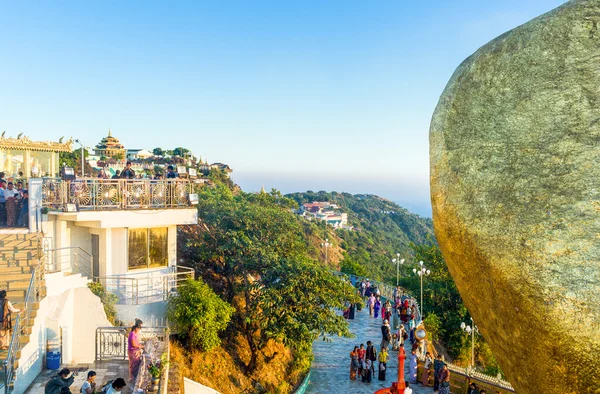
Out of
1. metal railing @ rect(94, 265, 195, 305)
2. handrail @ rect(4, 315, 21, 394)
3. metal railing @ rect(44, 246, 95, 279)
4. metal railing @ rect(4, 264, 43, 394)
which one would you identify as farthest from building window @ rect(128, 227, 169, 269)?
handrail @ rect(4, 315, 21, 394)

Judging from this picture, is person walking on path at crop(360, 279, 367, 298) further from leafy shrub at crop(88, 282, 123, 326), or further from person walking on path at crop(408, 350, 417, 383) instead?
leafy shrub at crop(88, 282, 123, 326)

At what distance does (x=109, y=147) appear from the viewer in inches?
2331

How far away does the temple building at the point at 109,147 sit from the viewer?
58.1m

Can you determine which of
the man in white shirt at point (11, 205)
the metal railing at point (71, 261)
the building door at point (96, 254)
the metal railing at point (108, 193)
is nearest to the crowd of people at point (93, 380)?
the metal railing at point (71, 261)

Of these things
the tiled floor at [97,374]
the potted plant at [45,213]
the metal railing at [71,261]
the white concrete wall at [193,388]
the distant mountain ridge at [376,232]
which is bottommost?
the distant mountain ridge at [376,232]

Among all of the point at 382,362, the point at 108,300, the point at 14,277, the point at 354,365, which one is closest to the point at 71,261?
the point at 108,300

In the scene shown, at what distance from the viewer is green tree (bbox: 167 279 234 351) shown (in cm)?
1514

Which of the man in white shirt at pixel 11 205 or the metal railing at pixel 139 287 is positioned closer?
the man in white shirt at pixel 11 205

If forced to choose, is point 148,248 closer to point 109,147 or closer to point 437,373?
point 437,373

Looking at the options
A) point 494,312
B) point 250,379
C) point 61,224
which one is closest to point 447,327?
point 250,379

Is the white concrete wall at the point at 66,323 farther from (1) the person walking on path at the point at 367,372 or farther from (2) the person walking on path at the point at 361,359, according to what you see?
(1) the person walking on path at the point at 367,372

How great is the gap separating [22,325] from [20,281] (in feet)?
6.01

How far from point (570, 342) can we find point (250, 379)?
1564 centimetres

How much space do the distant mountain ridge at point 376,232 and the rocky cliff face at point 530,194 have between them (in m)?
32.8
